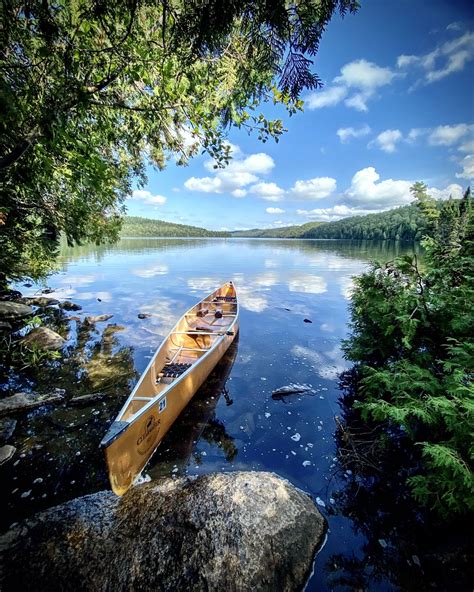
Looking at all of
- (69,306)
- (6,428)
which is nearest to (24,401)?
(6,428)

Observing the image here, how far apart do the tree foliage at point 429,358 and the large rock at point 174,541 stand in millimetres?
1987

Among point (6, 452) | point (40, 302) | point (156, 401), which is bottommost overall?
point (40, 302)

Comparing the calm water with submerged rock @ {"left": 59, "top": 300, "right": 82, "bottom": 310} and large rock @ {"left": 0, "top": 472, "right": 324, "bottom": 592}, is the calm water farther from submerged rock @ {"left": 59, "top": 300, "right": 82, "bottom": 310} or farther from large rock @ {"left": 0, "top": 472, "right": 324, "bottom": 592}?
submerged rock @ {"left": 59, "top": 300, "right": 82, "bottom": 310}

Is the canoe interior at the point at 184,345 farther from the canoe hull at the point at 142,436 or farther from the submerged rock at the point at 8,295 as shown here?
A: the submerged rock at the point at 8,295

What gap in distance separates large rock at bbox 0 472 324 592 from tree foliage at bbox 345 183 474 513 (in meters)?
1.99

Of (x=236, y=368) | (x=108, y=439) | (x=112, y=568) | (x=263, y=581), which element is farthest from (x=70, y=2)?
(x=236, y=368)

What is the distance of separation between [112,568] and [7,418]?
211 inches

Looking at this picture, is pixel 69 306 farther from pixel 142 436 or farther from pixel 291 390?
pixel 291 390

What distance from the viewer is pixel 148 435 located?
507 cm

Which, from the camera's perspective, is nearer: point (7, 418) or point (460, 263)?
point (460, 263)

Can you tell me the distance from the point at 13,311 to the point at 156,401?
13.7 metres

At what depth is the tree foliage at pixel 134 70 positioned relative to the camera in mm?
2619

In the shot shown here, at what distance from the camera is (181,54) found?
10.3ft

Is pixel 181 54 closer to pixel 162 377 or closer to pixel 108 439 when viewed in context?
pixel 108 439
